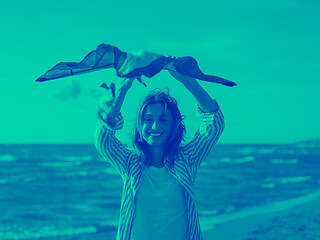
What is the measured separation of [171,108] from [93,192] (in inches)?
611

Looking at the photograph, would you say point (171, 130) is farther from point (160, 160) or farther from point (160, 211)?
point (160, 211)

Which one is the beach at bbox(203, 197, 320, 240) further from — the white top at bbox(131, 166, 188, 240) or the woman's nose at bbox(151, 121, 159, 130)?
the woman's nose at bbox(151, 121, 159, 130)

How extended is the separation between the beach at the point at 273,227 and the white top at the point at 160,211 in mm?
6700

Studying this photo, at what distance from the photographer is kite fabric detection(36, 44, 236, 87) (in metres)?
2.17

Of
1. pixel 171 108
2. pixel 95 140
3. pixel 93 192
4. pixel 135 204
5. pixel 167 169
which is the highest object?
pixel 93 192

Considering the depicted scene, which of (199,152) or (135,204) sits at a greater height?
(199,152)

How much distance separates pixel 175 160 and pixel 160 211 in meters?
0.29

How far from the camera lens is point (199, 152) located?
256 cm

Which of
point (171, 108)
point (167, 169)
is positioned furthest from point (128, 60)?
point (167, 169)

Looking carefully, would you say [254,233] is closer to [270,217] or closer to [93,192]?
[270,217]

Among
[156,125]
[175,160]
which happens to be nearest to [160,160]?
[175,160]

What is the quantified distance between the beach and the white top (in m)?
6.70

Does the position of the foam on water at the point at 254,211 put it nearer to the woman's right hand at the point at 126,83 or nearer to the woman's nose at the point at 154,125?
the woman's nose at the point at 154,125

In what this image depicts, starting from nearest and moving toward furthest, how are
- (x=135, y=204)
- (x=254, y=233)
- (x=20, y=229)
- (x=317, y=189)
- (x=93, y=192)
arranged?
1. (x=135, y=204)
2. (x=254, y=233)
3. (x=20, y=229)
4. (x=93, y=192)
5. (x=317, y=189)
